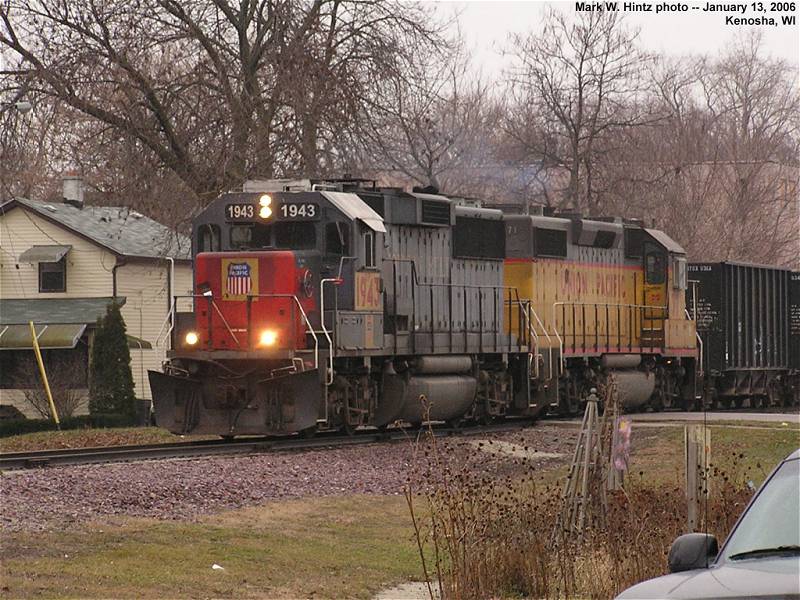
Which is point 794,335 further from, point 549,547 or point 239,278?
point 549,547

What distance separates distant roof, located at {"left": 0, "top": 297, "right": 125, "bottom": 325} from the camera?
41.2m

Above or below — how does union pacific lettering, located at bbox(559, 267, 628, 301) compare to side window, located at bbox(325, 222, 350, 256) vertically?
below

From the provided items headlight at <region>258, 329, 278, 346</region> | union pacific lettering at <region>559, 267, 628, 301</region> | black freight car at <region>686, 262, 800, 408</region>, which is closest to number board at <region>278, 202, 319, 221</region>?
headlight at <region>258, 329, 278, 346</region>

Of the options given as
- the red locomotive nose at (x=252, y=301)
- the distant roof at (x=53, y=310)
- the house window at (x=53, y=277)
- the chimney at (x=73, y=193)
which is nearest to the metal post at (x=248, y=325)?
the red locomotive nose at (x=252, y=301)

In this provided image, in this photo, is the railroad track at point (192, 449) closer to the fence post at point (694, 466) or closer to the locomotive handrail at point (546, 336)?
the locomotive handrail at point (546, 336)

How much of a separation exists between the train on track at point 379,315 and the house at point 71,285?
53.7 ft

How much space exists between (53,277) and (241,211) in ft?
75.7

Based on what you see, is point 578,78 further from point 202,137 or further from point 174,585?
point 174,585

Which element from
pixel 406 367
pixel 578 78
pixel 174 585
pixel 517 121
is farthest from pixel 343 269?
pixel 517 121

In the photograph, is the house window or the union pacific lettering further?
the house window

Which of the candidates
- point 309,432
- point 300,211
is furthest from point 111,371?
point 300,211

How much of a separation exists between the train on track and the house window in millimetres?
19282

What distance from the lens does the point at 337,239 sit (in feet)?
67.9

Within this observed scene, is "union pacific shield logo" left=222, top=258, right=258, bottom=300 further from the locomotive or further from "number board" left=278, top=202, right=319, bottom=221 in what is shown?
"number board" left=278, top=202, right=319, bottom=221
